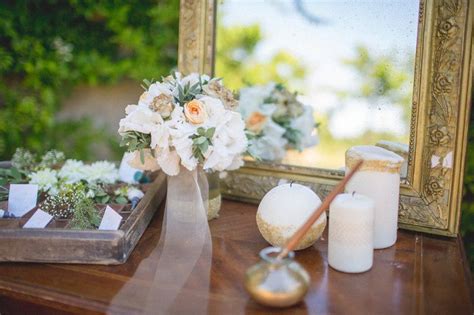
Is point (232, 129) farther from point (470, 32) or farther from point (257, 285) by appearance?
point (470, 32)

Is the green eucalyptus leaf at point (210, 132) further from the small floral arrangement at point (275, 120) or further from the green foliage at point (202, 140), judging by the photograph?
the small floral arrangement at point (275, 120)

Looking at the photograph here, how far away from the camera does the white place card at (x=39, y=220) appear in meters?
1.01

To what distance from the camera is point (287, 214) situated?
941 millimetres

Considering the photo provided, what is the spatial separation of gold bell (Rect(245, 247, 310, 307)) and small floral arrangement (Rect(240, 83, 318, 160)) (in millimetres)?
560

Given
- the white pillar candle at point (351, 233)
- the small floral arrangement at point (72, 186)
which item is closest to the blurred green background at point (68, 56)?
the small floral arrangement at point (72, 186)

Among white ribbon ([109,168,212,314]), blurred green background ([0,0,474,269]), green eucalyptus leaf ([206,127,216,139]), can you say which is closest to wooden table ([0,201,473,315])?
white ribbon ([109,168,212,314])

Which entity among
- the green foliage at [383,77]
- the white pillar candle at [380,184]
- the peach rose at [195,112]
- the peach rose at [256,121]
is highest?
the green foliage at [383,77]

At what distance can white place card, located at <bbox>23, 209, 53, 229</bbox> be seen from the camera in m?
1.01

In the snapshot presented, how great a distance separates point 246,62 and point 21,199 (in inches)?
26.8

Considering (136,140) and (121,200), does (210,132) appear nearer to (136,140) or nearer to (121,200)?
(136,140)

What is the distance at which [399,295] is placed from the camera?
0.83 meters

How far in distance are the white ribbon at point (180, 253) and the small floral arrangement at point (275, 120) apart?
0.87ft

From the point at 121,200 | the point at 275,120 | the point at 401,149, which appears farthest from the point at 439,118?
the point at 121,200

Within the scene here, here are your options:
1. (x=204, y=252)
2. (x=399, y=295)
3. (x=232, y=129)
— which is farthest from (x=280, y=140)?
(x=399, y=295)
